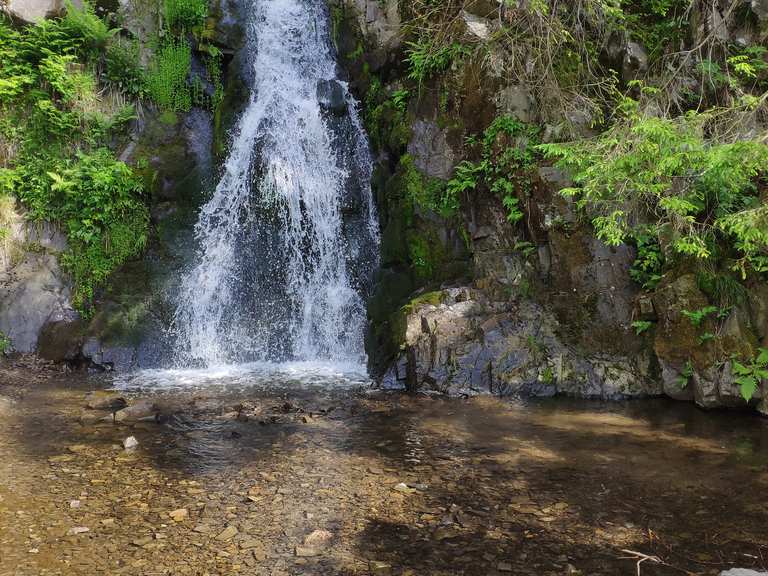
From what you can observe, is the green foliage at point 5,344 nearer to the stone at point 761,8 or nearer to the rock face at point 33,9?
the rock face at point 33,9

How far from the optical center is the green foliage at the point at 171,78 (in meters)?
12.6

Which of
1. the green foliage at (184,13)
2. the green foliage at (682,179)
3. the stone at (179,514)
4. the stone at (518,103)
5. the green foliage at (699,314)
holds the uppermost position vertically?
the green foliage at (184,13)

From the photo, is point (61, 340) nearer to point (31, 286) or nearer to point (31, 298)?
point (31, 298)

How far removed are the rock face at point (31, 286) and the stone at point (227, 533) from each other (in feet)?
26.6

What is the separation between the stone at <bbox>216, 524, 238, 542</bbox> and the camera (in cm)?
432

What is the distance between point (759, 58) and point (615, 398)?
571cm

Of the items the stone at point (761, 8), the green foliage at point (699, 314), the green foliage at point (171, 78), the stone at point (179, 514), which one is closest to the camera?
the stone at point (179, 514)

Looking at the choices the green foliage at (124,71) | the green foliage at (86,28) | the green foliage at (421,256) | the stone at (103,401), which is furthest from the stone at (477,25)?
the stone at (103,401)

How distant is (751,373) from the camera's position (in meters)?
7.39

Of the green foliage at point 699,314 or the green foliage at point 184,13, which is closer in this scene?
the green foliage at point 699,314

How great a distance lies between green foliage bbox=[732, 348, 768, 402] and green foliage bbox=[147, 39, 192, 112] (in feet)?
39.4

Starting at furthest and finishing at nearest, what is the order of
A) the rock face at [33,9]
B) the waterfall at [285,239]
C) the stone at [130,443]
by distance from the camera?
1. the rock face at [33,9]
2. the waterfall at [285,239]
3. the stone at [130,443]

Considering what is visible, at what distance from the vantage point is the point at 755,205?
23.8ft

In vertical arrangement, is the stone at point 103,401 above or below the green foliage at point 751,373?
below
